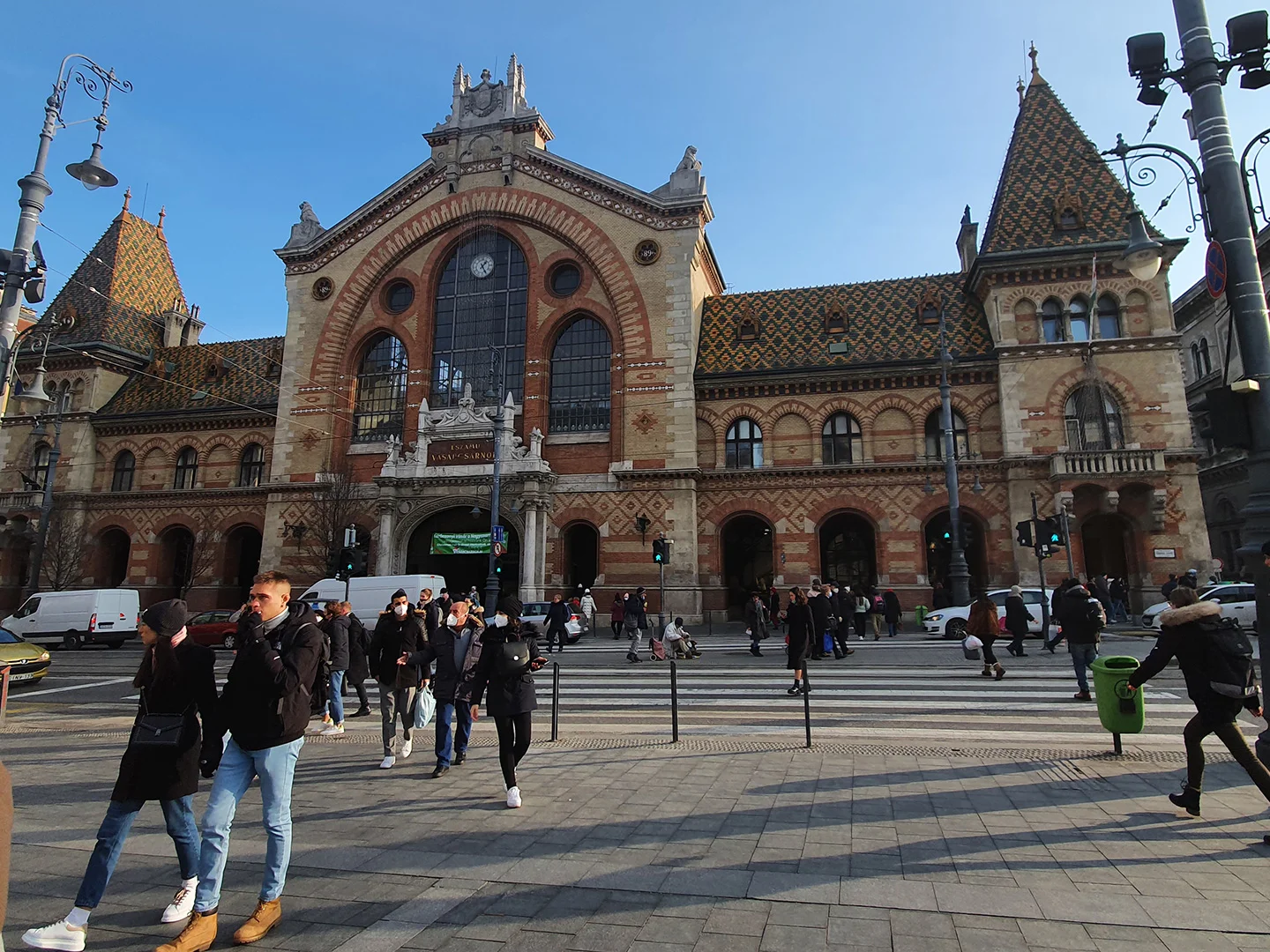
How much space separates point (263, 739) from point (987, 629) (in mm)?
12645

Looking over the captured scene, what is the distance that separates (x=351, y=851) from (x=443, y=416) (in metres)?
25.7

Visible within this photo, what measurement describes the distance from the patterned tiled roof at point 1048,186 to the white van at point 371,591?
23.5m

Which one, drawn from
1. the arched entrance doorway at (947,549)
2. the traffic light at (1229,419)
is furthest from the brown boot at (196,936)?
the arched entrance doorway at (947,549)

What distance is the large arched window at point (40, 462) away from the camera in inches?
1399

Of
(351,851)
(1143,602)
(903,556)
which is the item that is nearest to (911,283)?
(903,556)

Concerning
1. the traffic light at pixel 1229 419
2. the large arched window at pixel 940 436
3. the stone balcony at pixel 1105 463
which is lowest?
the traffic light at pixel 1229 419

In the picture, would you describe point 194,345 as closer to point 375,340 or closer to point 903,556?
point 375,340

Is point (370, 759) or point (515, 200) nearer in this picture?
point (370, 759)

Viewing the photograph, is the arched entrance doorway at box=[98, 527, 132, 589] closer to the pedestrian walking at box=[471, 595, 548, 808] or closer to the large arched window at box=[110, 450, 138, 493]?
the large arched window at box=[110, 450, 138, 493]

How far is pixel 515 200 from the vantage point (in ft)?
104

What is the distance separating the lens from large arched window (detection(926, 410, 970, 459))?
27.0m

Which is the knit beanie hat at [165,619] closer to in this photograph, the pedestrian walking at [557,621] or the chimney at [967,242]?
the pedestrian walking at [557,621]

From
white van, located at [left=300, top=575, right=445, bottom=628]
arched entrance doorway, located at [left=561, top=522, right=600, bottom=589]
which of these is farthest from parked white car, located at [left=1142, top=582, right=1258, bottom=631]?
white van, located at [left=300, top=575, right=445, bottom=628]

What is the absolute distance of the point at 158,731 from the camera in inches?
172
